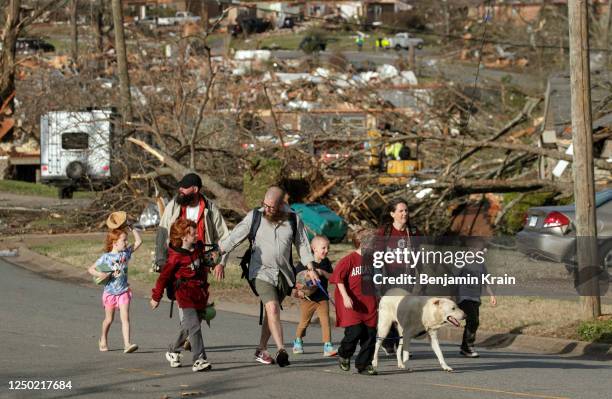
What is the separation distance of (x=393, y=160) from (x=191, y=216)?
48.3 ft

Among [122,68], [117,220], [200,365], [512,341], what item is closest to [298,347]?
[200,365]

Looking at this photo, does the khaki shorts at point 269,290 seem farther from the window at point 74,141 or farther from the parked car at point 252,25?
the parked car at point 252,25

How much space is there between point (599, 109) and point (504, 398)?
49.7ft

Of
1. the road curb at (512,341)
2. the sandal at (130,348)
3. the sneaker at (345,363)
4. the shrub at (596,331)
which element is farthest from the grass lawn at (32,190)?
the sneaker at (345,363)

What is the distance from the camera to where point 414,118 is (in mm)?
24484

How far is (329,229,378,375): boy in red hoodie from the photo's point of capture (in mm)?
10086

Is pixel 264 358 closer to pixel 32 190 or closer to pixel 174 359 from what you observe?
pixel 174 359

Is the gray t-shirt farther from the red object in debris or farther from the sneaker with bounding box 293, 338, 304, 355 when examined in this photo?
the red object in debris

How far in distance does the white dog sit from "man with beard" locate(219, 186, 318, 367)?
795mm

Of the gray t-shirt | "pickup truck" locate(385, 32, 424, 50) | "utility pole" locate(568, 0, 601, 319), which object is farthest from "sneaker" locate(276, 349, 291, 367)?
"pickup truck" locate(385, 32, 424, 50)

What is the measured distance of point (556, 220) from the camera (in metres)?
16.7

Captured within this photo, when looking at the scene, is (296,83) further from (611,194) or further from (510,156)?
(611,194)

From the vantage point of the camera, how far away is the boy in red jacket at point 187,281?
33.3 ft

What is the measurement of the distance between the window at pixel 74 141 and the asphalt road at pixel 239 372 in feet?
70.1
